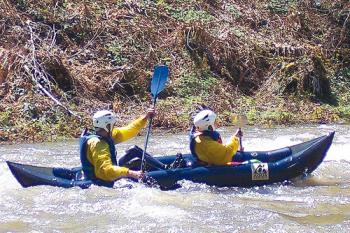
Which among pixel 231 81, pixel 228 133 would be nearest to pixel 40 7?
pixel 231 81

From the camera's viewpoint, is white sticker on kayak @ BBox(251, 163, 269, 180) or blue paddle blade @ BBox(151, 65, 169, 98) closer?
white sticker on kayak @ BBox(251, 163, 269, 180)

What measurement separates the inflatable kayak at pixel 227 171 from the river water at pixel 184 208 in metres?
0.09

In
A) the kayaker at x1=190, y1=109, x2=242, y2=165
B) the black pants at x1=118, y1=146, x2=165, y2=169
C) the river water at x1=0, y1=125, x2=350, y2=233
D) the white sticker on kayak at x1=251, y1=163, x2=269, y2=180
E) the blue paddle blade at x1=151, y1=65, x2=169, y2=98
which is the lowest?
the river water at x1=0, y1=125, x2=350, y2=233

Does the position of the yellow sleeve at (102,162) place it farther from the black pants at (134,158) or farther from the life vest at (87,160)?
the black pants at (134,158)

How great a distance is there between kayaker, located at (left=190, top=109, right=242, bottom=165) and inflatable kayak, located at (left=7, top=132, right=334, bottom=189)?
0.10 m

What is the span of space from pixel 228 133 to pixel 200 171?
13.8 feet

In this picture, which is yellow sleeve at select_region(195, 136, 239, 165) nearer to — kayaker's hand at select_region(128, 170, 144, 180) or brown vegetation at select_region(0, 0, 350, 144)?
kayaker's hand at select_region(128, 170, 144, 180)

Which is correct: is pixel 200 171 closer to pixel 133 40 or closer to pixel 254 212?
pixel 254 212

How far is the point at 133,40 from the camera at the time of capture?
1465 centimetres

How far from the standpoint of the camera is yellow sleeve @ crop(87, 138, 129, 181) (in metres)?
7.10

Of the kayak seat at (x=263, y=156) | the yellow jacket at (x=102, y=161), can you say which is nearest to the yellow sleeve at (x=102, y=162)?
the yellow jacket at (x=102, y=161)

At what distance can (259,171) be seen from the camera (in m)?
7.71

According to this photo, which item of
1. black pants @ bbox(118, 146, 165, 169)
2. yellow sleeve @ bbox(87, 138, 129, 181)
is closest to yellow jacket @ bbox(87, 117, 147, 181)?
yellow sleeve @ bbox(87, 138, 129, 181)

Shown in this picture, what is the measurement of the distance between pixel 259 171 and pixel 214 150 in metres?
0.53
